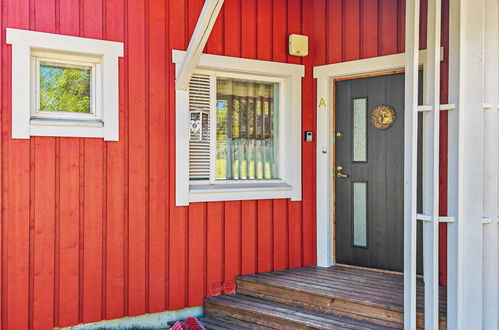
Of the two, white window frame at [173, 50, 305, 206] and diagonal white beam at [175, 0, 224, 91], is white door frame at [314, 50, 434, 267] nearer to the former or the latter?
white window frame at [173, 50, 305, 206]

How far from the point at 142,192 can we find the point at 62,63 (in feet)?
4.13

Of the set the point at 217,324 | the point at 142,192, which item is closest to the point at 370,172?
the point at 217,324

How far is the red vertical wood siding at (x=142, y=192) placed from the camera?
145 inches

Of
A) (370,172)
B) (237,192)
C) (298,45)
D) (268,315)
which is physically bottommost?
(268,315)

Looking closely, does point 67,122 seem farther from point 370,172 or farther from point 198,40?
point 370,172

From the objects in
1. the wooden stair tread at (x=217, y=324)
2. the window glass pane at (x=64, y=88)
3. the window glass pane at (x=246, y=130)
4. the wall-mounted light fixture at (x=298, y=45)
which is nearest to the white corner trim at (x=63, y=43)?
the window glass pane at (x=64, y=88)

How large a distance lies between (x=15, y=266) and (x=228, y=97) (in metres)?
2.41

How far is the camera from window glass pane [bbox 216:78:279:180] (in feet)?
15.4

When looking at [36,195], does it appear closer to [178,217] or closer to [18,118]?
[18,118]

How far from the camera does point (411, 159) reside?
3252 mm

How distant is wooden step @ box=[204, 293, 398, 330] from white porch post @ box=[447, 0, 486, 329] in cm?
75

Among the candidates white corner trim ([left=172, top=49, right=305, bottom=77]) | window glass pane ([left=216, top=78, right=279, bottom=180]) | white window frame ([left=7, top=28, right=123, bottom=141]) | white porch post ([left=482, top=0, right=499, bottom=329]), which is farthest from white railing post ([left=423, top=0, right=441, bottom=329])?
white window frame ([left=7, top=28, right=123, bottom=141])

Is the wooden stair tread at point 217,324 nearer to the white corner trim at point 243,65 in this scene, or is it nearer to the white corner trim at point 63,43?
the white corner trim at point 243,65

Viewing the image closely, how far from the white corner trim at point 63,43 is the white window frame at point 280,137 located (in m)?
0.57
